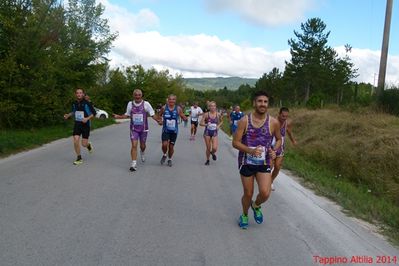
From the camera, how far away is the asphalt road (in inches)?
183

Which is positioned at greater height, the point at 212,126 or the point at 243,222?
the point at 212,126

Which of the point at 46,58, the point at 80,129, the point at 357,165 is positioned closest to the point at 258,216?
the point at 80,129

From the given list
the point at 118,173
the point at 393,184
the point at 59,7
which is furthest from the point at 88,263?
the point at 59,7

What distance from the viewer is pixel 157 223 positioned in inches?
228

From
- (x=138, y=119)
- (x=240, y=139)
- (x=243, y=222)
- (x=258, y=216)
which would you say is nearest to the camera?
(x=240, y=139)

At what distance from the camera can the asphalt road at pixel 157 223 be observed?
464 centimetres

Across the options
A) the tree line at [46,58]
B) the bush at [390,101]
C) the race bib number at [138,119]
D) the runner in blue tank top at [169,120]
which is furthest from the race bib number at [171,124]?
the bush at [390,101]

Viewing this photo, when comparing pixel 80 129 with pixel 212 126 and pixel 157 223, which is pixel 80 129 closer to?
pixel 212 126

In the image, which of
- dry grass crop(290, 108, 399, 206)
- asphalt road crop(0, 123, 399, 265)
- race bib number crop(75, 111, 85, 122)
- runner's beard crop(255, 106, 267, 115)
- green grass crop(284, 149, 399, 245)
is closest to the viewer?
asphalt road crop(0, 123, 399, 265)

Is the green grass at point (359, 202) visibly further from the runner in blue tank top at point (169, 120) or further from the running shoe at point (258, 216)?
the runner in blue tank top at point (169, 120)

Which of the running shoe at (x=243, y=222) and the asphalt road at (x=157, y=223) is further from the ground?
the running shoe at (x=243, y=222)

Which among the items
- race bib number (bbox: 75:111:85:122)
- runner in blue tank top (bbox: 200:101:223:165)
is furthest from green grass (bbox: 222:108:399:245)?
race bib number (bbox: 75:111:85:122)

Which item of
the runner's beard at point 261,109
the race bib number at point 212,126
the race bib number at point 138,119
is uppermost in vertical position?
the runner's beard at point 261,109

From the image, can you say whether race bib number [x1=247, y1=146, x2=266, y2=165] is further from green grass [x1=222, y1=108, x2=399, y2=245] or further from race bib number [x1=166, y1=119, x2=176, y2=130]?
race bib number [x1=166, y1=119, x2=176, y2=130]
